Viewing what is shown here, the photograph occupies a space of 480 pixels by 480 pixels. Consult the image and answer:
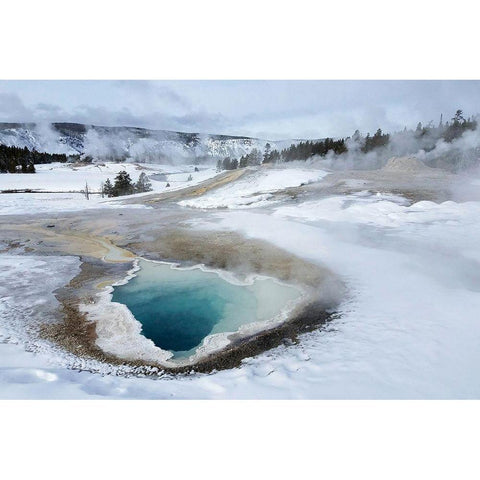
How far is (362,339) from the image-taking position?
3.21 m

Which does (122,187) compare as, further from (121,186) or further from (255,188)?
(255,188)

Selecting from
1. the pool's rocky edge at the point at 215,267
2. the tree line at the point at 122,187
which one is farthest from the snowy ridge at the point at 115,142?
the pool's rocky edge at the point at 215,267

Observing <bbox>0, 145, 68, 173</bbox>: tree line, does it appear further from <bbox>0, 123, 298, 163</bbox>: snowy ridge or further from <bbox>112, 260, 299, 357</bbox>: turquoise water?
<bbox>112, 260, 299, 357</bbox>: turquoise water

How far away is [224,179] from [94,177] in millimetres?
26283

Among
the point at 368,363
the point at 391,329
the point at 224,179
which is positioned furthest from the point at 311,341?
the point at 224,179

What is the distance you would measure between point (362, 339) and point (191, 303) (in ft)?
7.86

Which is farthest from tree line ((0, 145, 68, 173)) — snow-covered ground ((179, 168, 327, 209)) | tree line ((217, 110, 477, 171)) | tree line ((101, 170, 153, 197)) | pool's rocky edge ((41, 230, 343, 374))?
pool's rocky edge ((41, 230, 343, 374))

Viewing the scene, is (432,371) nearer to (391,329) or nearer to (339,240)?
(391,329)

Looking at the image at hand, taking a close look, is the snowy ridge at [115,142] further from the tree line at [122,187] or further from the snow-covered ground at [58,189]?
the tree line at [122,187]

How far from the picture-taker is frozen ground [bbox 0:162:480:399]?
2.56m

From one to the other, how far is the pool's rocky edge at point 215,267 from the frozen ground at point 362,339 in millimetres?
201

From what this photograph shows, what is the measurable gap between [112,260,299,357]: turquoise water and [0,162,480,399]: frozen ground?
83 centimetres

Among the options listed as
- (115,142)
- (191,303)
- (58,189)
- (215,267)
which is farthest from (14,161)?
(115,142)

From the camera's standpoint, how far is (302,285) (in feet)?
15.7
